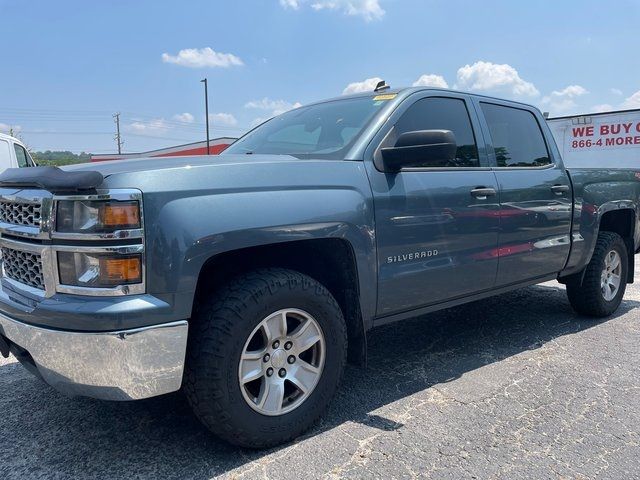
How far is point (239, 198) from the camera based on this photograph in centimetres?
243

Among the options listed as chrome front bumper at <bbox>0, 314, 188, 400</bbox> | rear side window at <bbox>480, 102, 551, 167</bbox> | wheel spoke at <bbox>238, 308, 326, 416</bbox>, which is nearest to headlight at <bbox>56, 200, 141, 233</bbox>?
chrome front bumper at <bbox>0, 314, 188, 400</bbox>

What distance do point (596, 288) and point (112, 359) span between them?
4271mm

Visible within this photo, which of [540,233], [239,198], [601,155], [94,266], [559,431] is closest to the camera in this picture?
[94,266]

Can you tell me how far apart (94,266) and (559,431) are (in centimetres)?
251

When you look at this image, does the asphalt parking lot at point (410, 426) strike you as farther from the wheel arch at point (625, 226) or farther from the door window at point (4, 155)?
the door window at point (4, 155)

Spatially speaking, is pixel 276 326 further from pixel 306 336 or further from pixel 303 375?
pixel 303 375

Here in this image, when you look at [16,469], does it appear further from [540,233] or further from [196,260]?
[540,233]

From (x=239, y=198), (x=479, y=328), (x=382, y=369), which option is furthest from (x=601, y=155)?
(x=239, y=198)

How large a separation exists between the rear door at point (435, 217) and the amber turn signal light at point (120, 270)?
133 cm

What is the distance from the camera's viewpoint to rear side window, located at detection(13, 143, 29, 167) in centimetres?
933

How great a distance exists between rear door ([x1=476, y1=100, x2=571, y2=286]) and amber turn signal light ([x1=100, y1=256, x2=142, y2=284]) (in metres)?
2.55

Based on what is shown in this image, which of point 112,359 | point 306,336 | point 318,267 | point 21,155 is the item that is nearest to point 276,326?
point 306,336

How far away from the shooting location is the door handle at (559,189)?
13.9ft

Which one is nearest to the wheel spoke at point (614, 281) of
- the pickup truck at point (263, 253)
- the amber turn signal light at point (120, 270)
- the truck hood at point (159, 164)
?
the pickup truck at point (263, 253)
